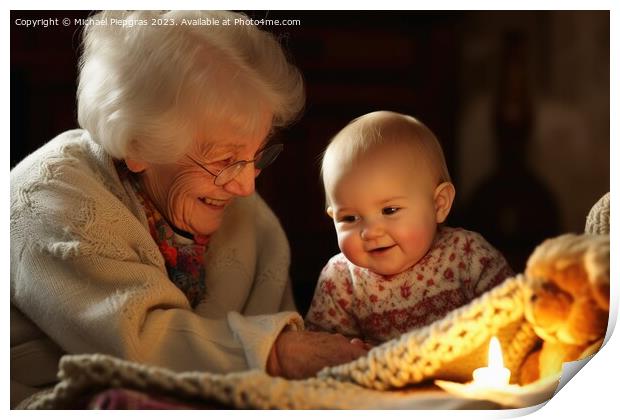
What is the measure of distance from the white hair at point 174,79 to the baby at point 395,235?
114 millimetres

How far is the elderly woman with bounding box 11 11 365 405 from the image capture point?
1000mm

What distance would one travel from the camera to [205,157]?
1076mm

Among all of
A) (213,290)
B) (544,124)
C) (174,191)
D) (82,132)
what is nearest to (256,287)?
(213,290)

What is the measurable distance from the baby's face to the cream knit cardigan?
0.13m

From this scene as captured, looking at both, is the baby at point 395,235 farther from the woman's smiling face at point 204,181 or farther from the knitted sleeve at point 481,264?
the woman's smiling face at point 204,181

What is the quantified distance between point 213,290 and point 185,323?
156 millimetres

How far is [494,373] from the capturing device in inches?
36.9

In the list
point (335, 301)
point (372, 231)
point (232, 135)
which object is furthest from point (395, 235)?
point (232, 135)

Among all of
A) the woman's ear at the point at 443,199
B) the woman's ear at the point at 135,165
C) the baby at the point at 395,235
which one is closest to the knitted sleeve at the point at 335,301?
the baby at the point at 395,235

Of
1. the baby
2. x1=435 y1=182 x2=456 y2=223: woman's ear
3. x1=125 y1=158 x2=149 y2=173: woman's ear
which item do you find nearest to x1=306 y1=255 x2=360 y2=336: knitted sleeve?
the baby

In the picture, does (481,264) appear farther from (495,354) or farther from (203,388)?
(203,388)

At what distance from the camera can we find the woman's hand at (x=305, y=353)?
3.31 ft

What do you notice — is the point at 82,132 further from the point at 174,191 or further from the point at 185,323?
the point at 185,323
